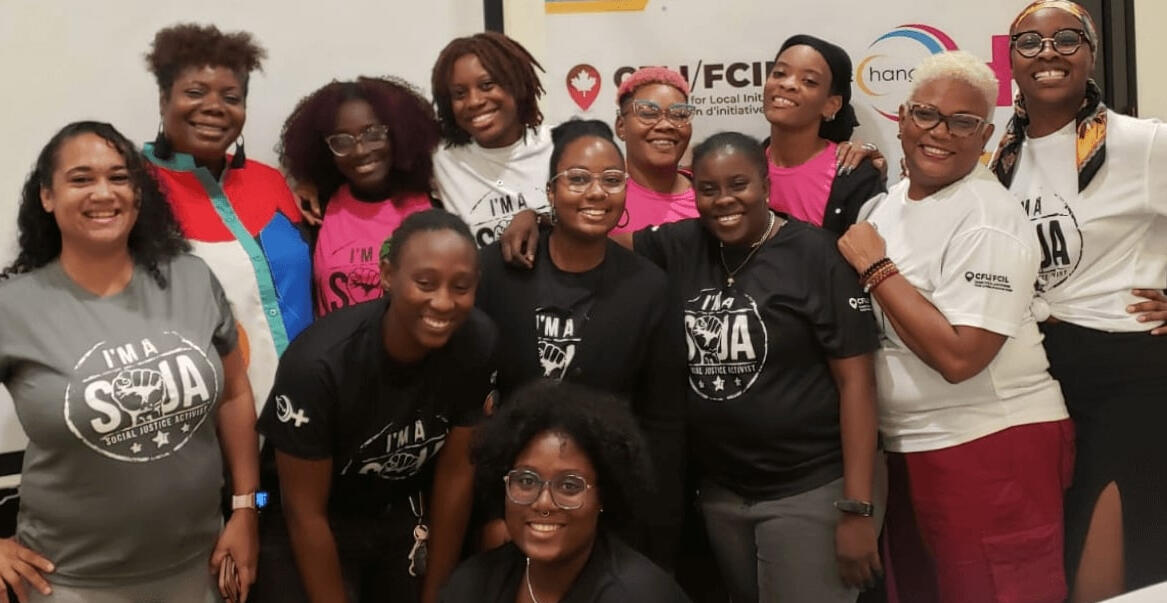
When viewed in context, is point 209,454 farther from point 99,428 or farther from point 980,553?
point 980,553

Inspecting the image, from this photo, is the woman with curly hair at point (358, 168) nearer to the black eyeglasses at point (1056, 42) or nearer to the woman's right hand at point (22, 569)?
the woman's right hand at point (22, 569)

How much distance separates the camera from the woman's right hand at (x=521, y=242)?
226 cm

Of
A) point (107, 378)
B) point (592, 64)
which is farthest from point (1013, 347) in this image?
point (107, 378)

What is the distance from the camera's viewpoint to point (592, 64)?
3166mm

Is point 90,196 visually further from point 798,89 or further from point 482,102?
point 798,89

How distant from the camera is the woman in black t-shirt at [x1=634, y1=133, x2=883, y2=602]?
7.30 feet

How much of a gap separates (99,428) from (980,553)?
71.3 inches

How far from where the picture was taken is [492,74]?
2674 mm

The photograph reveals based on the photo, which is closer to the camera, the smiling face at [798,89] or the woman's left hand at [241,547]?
the woman's left hand at [241,547]

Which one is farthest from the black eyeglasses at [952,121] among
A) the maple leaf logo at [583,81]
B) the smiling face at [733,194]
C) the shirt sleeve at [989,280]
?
the maple leaf logo at [583,81]

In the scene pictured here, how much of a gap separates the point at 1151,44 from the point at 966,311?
1.65 m

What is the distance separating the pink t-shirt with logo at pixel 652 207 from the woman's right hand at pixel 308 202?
2.56ft

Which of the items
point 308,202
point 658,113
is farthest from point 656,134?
point 308,202

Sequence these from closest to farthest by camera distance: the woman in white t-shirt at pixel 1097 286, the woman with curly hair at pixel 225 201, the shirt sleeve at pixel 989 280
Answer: the shirt sleeve at pixel 989 280, the woman in white t-shirt at pixel 1097 286, the woman with curly hair at pixel 225 201
